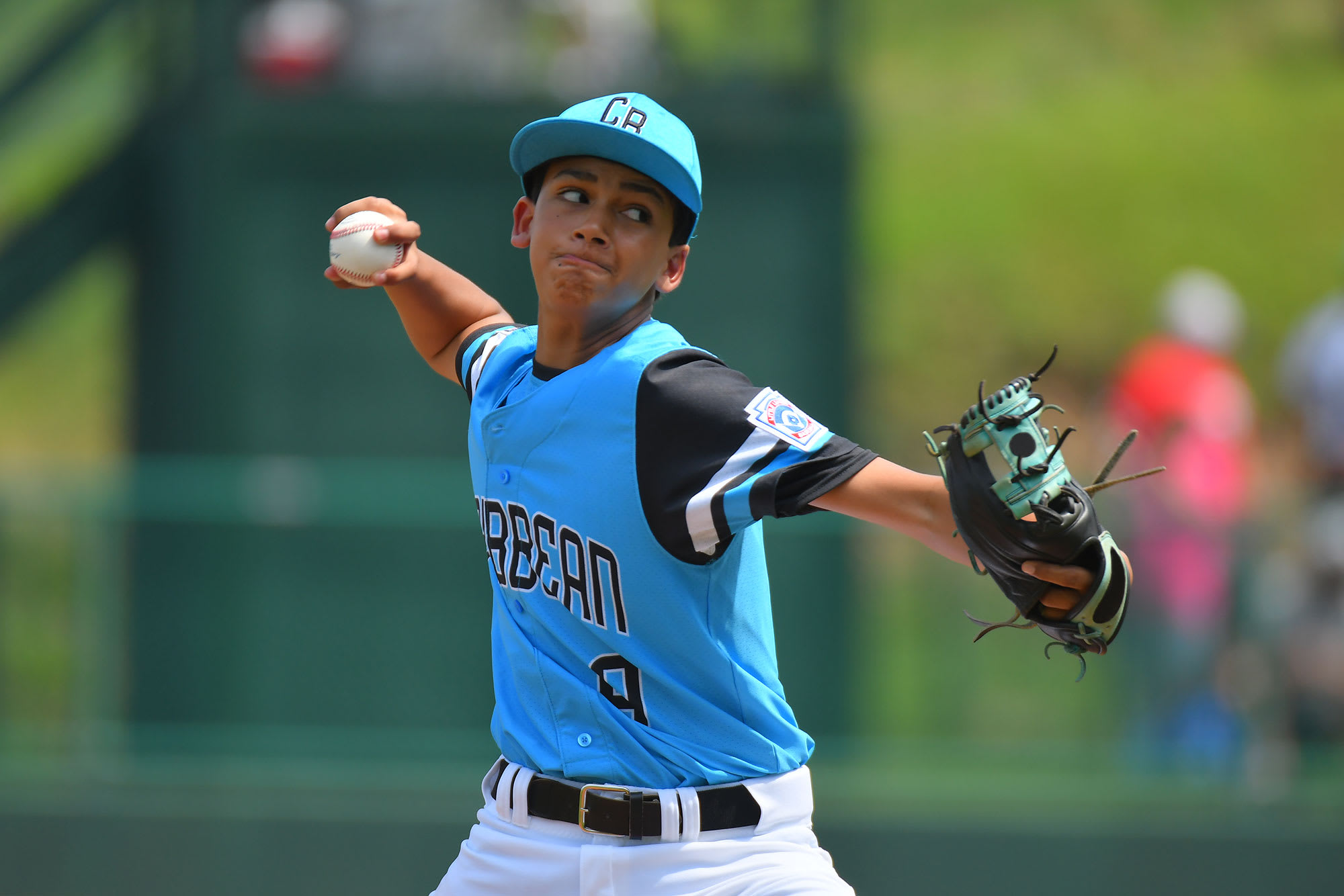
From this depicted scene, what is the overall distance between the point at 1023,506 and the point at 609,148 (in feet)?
3.28

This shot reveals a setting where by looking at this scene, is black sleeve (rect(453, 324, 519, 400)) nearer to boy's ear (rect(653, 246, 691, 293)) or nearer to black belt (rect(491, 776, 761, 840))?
boy's ear (rect(653, 246, 691, 293))

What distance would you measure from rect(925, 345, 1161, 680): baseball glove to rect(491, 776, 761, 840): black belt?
646mm

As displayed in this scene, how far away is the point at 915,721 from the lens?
23.1 ft

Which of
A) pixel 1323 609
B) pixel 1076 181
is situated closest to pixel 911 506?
pixel 1323 609

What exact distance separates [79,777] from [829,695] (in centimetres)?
323

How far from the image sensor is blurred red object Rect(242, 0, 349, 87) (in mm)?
8305

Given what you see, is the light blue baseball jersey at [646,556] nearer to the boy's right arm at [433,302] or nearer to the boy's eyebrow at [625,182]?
the boy's eyebrow at [625,182]

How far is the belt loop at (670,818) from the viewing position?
2.95 meters

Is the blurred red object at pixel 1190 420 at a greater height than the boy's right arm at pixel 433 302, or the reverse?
the blurred red object at pixel 1190 420

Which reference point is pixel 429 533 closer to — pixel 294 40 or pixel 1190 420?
pixel 294 40

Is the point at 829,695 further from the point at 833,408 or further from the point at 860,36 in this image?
the point at 860,36

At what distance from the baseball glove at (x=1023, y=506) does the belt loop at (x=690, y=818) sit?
68 centimetres

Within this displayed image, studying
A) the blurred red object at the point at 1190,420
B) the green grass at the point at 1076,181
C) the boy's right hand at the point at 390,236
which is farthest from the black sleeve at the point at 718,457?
the green grass at the point at 1076,181

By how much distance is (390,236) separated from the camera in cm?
348
